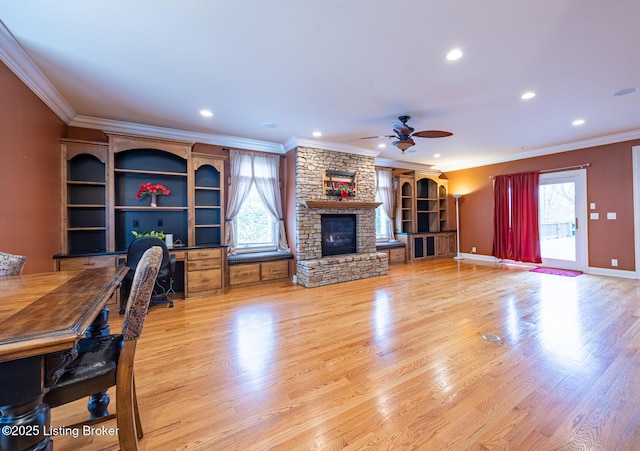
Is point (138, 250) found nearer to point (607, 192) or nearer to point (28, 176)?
point (28, 176)

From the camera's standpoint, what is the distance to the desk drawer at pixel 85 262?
3.44m

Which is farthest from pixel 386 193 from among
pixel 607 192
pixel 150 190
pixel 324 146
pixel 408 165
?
pixel 150 190

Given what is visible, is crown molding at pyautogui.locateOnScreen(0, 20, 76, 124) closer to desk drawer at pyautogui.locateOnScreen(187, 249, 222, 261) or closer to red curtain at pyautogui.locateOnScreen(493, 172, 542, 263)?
desk drawer at pyautogui.locateOnScreen(187, 249, 222, 261)

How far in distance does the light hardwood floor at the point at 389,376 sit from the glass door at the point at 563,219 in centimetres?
221

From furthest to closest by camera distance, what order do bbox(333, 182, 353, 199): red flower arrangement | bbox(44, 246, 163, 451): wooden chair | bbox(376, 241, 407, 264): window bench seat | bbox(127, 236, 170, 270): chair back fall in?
bbox(376, 241, 407, 264): window bench seat < bbox(333, 182, 353, 199): red flower arrangement < bbox(127, 236, 170, 270): chair back < bbox(44, 246, 163, 451): wooden chair

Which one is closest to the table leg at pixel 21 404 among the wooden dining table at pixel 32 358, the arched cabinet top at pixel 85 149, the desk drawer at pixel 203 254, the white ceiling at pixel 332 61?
the wooden dining table at pixel 32 358

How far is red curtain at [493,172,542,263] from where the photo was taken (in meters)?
6.26

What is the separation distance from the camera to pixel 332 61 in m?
2.67

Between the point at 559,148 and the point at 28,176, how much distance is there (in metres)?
8.87

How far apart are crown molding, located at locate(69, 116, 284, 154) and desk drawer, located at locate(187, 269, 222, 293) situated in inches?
92.3

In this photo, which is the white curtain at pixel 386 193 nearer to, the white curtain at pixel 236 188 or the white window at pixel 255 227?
the white window at pixel 255 227

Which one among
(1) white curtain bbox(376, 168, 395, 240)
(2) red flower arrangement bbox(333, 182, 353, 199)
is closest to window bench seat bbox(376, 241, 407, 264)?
(1) white curtain bbox(376, 168, 395, 240)

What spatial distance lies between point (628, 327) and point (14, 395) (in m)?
4.83

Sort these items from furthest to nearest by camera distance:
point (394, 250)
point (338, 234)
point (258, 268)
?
point (394, 250)
point (338, 234)
point (258, 268)
